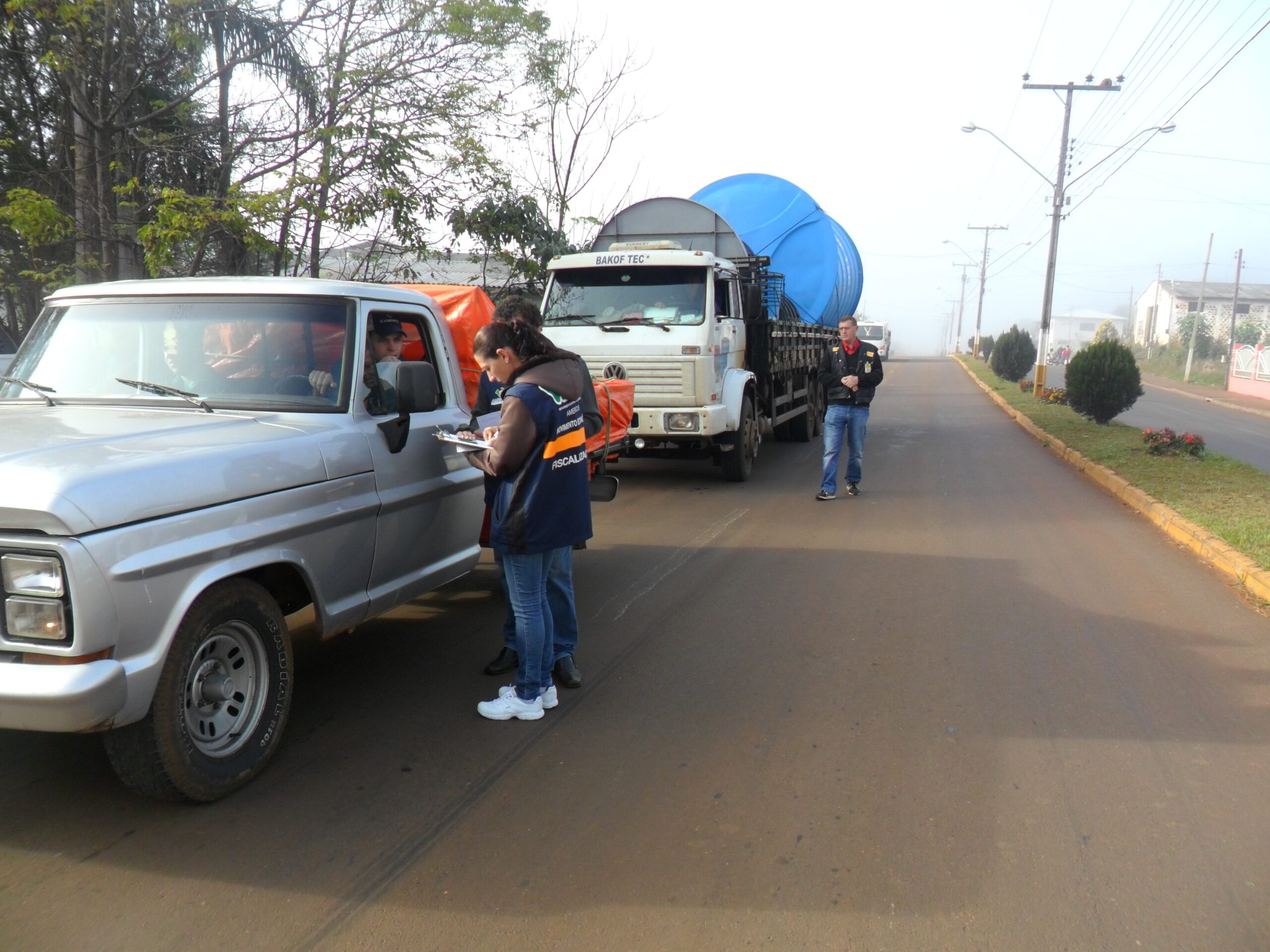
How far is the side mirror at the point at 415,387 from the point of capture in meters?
4.29

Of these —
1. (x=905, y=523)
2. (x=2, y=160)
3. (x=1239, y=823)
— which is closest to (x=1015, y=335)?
(x=905, y=523)

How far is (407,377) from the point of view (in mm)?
4281

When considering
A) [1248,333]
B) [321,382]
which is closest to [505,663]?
[321,382]

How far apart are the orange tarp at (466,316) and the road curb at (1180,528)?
568 cm

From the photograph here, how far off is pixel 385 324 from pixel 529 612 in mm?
1647

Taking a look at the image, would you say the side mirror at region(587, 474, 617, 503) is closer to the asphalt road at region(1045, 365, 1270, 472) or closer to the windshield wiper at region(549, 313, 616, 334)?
the windshield wiper at region(549, 313, 616, 334)

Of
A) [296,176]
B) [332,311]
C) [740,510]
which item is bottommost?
[740,510]

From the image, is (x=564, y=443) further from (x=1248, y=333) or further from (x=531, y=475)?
(x=1248, y=333)

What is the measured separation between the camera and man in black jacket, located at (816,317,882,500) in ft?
34.1

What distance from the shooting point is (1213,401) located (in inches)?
1364

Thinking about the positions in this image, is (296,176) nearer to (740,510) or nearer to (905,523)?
(740,510)

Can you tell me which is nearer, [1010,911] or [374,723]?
[1010,911]

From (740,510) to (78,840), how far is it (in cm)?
735

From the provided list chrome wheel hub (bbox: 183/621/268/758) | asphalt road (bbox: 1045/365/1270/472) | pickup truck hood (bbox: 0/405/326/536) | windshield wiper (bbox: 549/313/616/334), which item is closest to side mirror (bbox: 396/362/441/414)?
pickup truck hood (bbox: 0/405/326/536)
